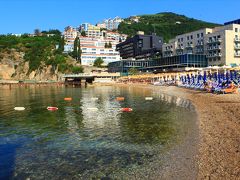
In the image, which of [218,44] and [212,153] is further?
[218,44]

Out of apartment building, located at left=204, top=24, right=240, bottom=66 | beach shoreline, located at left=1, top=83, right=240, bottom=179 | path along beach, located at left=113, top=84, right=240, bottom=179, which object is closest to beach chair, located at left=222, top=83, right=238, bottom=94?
path along beach, located at left=113, top=84, right=240, bottom=179

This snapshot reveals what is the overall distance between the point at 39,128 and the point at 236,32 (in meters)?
128

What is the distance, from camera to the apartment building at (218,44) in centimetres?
13125

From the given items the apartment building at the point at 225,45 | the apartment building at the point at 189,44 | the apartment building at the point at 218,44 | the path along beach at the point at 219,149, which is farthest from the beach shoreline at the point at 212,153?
the apartment building at the point at 189,44

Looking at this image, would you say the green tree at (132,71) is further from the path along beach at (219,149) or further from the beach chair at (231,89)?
the path along beach at (219,149)

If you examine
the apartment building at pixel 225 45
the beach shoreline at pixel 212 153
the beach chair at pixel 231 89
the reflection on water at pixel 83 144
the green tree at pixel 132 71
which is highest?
the apartment building at pixel 225 45

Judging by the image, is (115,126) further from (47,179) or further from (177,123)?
(47,179)

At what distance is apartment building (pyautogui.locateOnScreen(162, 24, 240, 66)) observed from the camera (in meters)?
131

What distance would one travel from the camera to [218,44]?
13488cm

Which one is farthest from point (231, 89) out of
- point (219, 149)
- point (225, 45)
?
point (225, 45)

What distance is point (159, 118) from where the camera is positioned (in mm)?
31125

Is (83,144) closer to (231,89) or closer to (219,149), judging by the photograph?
(219,149)

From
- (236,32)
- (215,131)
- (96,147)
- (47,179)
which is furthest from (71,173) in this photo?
(236,32)

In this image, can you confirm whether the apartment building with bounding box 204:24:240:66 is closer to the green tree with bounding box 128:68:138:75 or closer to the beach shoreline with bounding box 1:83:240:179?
the green tree with bounding box 128:68:138:75
